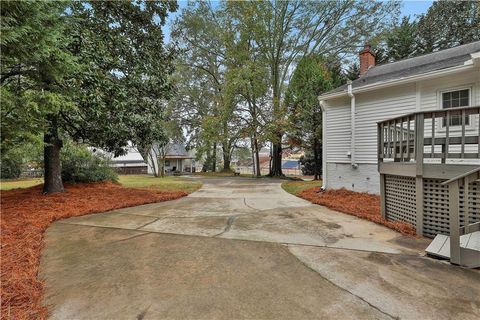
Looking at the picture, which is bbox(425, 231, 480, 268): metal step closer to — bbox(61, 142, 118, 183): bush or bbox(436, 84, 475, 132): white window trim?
bbox(436, 84, 475, 132): white window trim

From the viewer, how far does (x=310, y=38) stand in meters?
18.4

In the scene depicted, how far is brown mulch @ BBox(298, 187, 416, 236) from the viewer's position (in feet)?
14.4

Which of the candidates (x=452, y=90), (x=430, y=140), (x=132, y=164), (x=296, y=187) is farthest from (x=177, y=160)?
(x=430, y=140)

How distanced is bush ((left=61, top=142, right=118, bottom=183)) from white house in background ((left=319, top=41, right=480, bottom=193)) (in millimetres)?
9806

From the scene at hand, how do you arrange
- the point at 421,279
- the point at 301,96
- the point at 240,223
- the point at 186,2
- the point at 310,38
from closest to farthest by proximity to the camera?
the point at 421,279 → the point at 240,223 → the point at 301,96 → the point at 310,38 → the point at 186,2

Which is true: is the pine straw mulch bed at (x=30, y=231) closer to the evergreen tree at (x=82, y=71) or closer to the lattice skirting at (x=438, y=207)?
the evergreen tree at (x=82, y=71)

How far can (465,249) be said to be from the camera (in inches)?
115

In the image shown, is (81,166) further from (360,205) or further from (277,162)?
(277,162)

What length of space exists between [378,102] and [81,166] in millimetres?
11902

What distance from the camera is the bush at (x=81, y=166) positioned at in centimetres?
1011

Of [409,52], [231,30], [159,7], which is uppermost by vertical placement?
[231,30]

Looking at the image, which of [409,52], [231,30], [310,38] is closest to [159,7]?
[231,30]

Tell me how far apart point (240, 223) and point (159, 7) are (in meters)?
7.68

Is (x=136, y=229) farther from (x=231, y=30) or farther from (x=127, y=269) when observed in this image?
(x=231, y=30)
